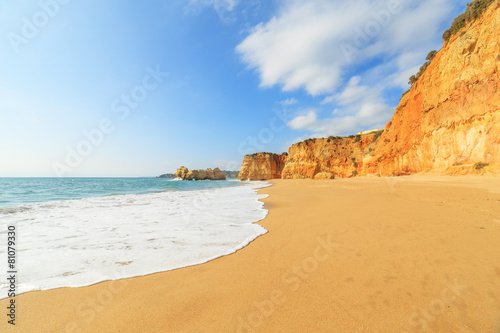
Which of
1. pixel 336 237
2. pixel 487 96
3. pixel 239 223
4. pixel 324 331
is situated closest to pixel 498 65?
pixel 487 96

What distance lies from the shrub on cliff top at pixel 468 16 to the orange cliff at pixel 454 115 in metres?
0.53

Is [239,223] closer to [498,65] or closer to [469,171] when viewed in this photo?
[469,171]

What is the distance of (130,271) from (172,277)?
30.1 inches

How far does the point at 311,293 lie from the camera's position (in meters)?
2.14

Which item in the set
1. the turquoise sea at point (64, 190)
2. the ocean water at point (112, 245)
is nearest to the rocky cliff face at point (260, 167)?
the turquoise sea at point (64, 190)

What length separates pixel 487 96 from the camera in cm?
1234

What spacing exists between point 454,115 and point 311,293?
20548mm

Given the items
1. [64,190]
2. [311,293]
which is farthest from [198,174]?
[311,293]

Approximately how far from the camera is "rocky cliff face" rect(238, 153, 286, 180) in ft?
189

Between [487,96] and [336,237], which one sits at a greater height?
→ [487,96]

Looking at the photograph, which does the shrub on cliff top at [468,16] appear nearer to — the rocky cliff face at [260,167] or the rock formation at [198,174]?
the rocky cliff face at [260,167]

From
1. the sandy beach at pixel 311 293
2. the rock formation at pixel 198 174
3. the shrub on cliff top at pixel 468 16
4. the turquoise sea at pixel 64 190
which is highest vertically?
the shrub on cliff top at pixel 468 16

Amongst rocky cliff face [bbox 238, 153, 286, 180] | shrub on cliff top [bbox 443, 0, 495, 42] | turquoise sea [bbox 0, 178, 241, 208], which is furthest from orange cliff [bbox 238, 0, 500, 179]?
rocky cliff face [bbox 238, 153, 286, 180]

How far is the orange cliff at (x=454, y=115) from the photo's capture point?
484 inches
